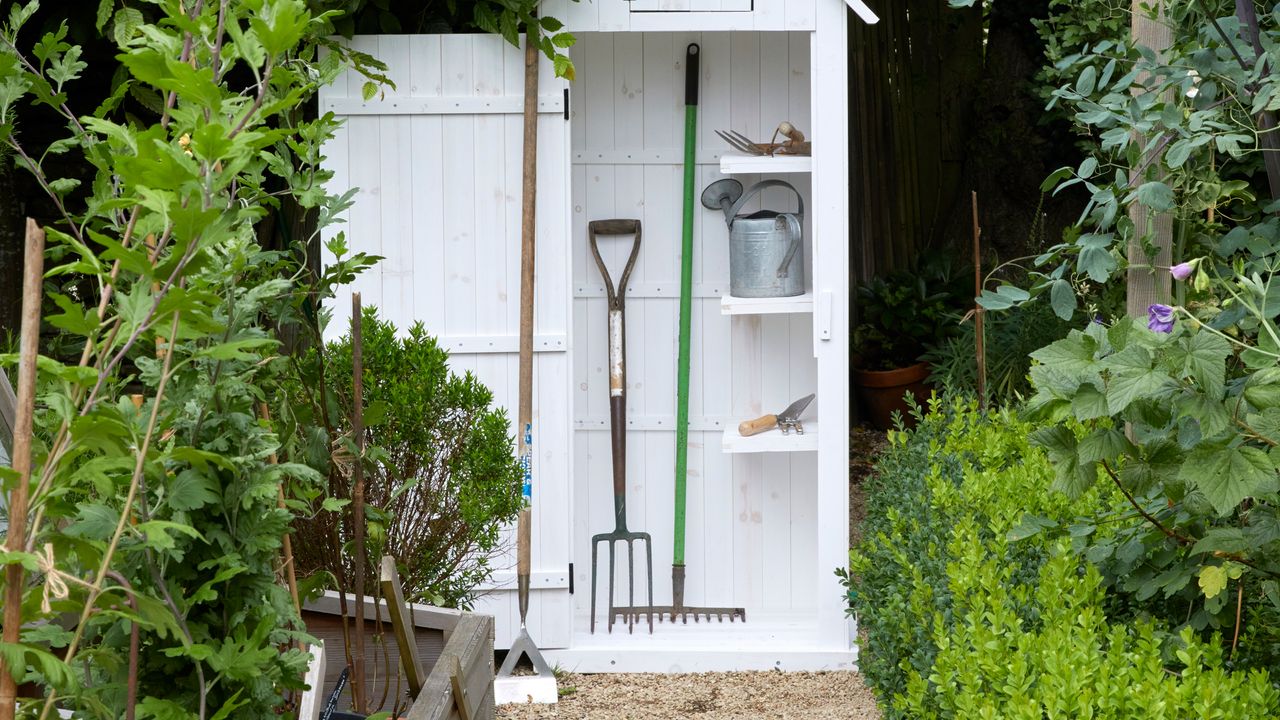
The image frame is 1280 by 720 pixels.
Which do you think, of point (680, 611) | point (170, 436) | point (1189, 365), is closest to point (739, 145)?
point (680, 611)

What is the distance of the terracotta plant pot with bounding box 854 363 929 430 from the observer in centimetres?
Answer: 639

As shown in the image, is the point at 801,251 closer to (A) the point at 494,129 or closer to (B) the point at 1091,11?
(A) the point at 494,129

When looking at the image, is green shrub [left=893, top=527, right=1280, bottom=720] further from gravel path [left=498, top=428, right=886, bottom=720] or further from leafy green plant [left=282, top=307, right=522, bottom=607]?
gravel path [left=498, top=428, right=886, bottom=720]

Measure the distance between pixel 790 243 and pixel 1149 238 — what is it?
5.87 feet

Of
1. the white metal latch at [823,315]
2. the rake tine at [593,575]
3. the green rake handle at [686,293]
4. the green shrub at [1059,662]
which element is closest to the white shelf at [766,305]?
the white metal latch at [823,315]

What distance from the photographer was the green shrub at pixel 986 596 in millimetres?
1740

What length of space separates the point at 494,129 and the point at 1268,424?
8.70ft

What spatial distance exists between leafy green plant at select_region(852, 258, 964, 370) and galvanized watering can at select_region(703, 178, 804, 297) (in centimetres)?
242

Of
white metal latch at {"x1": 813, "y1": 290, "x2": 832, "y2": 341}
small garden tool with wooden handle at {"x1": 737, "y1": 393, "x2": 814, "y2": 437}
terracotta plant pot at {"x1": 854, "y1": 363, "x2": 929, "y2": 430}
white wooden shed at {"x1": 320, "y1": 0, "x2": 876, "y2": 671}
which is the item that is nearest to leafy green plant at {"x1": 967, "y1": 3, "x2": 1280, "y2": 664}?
white metal latch at {"x1": 813, "y1": 290, "x2": 832, "y2": 341}

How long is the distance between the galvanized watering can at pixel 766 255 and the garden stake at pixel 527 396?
679mm

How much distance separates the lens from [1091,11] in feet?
15.4

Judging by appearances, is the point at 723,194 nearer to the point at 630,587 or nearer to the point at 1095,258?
the point at 630,587

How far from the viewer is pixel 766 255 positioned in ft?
13.3

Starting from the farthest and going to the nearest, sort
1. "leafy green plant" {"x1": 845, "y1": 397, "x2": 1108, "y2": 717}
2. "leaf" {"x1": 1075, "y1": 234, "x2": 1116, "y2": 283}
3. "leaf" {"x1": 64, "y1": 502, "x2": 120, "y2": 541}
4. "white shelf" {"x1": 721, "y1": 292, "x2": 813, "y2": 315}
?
"white shelf" {"x1": 721, "y1": 292, "x2": 813, "y2": 315}, "leafy green plant" {"x1": 845, "y1": 397, "x2": 1108, "y2": 717}, "leaf" {"x1": 1075, "y1": 234, "x2": 1116, "y2": 283}, "leaf" {"x1": 64, "y1": 502, "x2": 120, "y2": 541}
